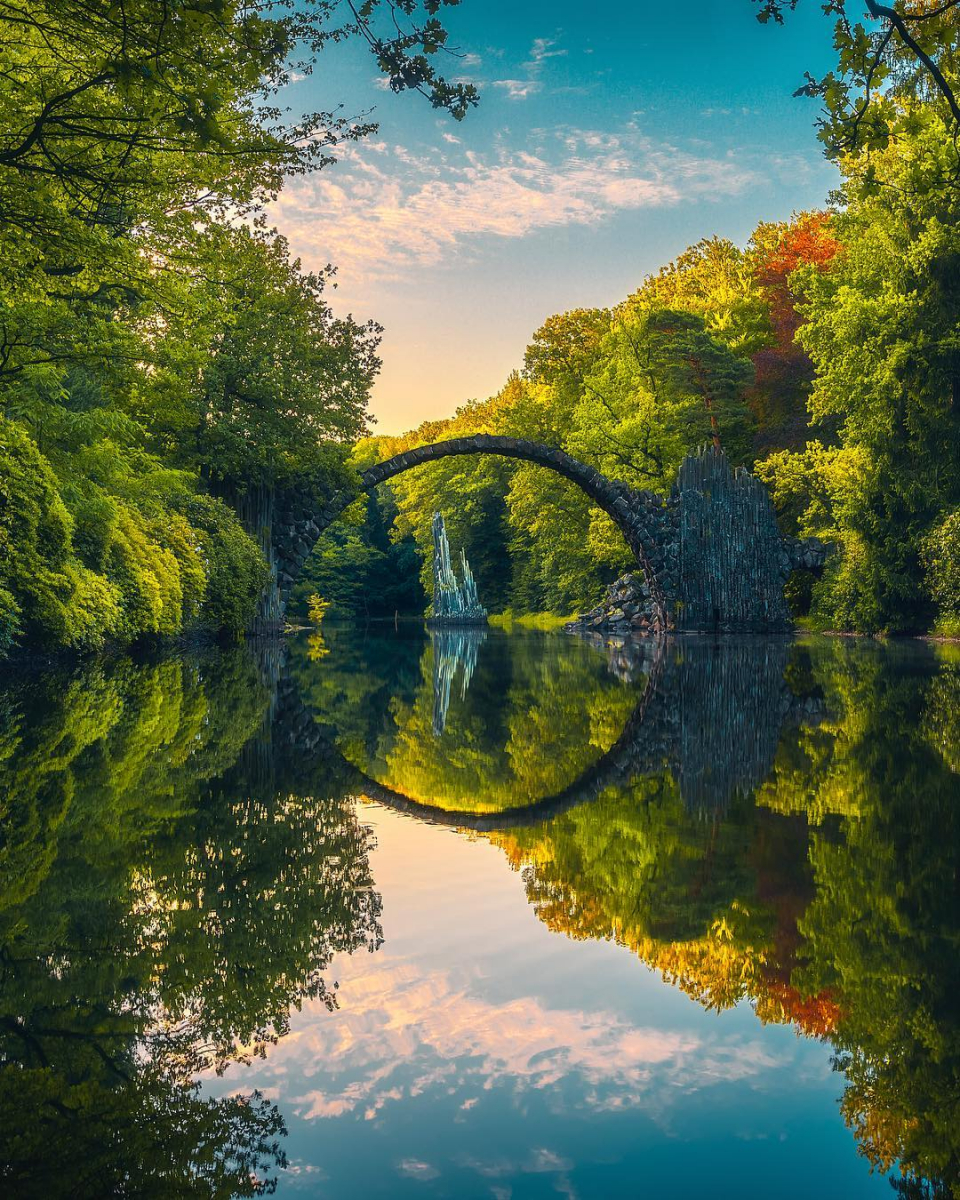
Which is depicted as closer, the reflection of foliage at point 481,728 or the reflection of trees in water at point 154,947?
the reflection of trees in water at point 154,947

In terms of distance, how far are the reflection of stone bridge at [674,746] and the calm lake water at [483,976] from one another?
0.06m

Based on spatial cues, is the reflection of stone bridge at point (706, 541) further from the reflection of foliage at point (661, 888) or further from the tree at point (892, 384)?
the reflection of foliage at point (661, 888)

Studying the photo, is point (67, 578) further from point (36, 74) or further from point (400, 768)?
point (400, 768)

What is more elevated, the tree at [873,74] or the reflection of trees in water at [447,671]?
the tree at [873,74]

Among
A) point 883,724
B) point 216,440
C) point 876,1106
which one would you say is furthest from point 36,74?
point 216,440

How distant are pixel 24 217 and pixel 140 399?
47.2 feet

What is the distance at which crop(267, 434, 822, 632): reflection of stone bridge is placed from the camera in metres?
28.3

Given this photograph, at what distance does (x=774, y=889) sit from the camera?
3.52m

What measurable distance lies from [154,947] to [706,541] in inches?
1047

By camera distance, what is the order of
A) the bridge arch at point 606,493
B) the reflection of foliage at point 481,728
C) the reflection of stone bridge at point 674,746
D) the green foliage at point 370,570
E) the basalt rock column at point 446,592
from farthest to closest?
1. the green foliage at point 370,570
2. the basalt rock column at point 446,592
3. the bridge arch at point 606,493
4. the reflection of foliage at point 481,728
5. the reflection of stone bridge at point 674,746

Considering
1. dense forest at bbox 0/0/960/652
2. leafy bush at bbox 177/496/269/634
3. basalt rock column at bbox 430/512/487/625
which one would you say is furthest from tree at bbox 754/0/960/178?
basalt rock column at bbox 430/512/487/625

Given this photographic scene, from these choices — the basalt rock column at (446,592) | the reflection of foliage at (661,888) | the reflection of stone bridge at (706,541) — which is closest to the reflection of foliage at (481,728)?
the reflection of foliage at (661,888)

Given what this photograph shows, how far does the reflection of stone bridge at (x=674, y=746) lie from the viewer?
17.2 feet

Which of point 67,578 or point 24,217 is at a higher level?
point 24,217
